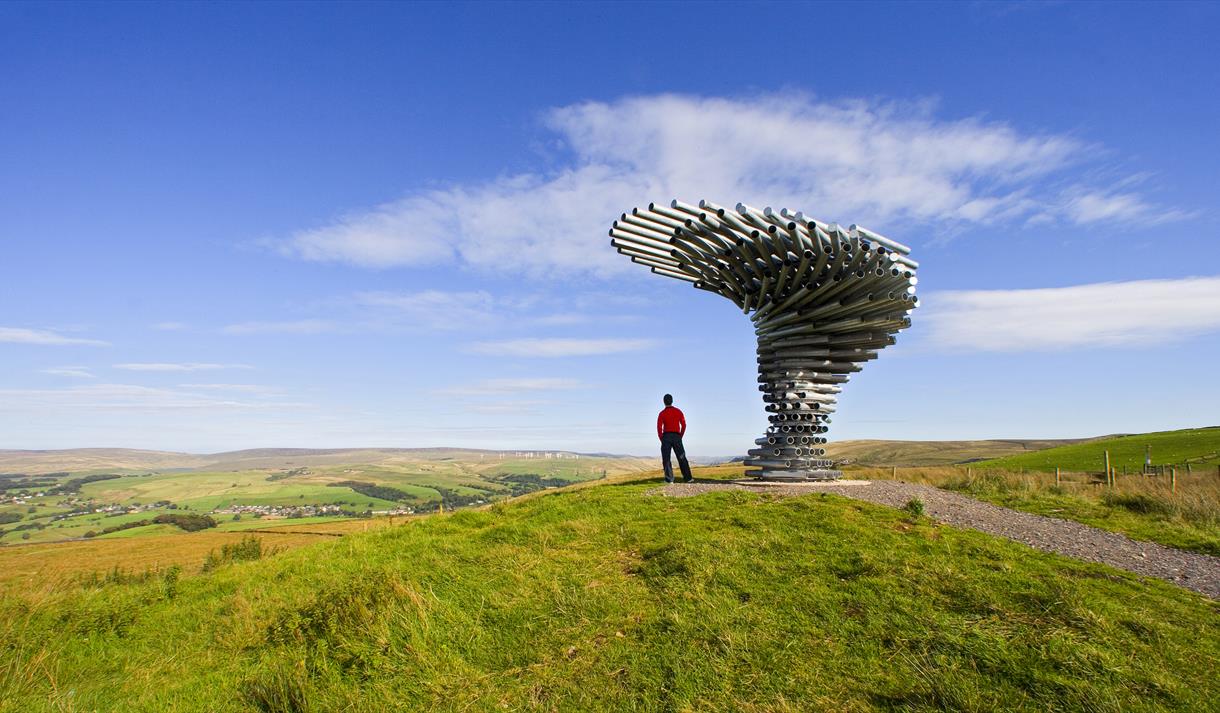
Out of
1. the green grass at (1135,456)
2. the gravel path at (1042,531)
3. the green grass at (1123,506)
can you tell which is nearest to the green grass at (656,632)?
the gravel path at (1042,531)

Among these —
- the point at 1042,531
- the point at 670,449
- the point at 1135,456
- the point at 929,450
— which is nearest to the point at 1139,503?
the point at 1042,531

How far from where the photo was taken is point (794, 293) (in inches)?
520

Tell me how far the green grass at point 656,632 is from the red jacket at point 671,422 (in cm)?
558

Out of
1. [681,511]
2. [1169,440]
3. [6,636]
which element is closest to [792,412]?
[681,511]

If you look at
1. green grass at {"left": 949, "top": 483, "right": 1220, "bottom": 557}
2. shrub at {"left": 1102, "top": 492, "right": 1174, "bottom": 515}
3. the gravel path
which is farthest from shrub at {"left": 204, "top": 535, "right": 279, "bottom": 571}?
shrub at {"left": 1102, "top": 492, "right": 1174, "bottom": 515}

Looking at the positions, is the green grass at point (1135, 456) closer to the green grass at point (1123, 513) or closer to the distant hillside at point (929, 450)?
the green grass at point (1123, 513)

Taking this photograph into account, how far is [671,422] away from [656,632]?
874 cm

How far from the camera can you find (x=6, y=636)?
19.1 feet

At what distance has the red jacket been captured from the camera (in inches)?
536

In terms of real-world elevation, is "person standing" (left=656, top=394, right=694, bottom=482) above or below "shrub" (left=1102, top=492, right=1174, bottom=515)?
above

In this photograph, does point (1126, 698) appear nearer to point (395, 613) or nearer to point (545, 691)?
point (545, 691)

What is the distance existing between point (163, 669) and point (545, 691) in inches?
142

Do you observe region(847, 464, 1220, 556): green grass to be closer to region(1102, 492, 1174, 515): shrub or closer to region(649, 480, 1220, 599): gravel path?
region(1102, 492, 1174, 515): shrub

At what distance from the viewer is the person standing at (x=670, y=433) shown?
1344 centimetres
